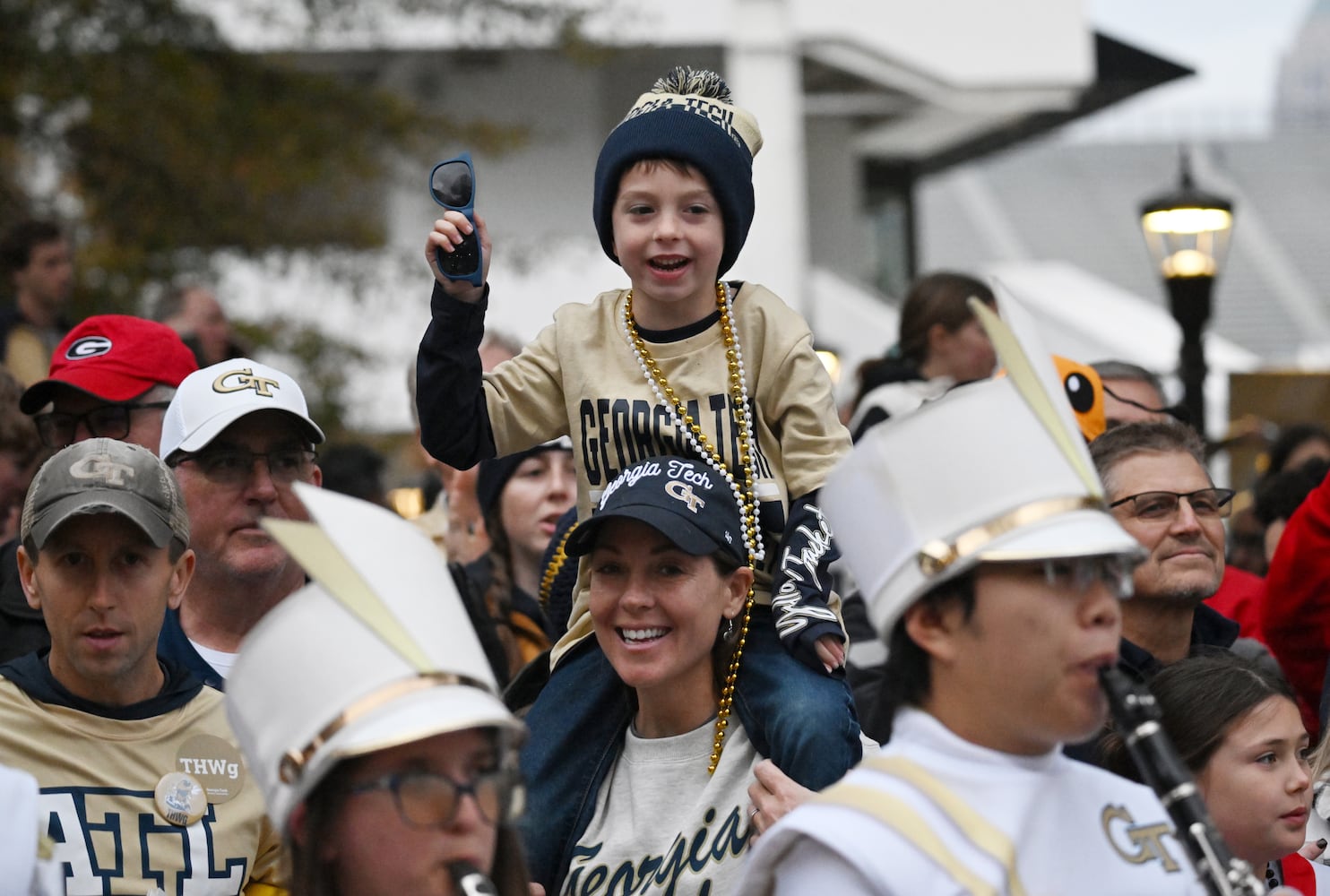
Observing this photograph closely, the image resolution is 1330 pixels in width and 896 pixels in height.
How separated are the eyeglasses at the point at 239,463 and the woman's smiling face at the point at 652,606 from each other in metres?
1.25

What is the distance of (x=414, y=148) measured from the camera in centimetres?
1587

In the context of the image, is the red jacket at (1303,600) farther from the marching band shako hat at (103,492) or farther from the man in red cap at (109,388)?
the man in red cap at (109,388)

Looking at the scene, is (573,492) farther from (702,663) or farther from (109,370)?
(702,663)

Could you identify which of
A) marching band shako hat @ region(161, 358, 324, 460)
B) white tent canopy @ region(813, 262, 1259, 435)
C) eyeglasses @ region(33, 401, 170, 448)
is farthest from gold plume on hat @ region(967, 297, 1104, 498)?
white tent canopy @ region(813, 262, 1259, 435)

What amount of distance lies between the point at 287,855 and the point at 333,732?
348 millimetres

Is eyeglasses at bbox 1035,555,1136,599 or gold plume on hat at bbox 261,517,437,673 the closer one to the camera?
gold plume on hat at bbox 261,517,437,673

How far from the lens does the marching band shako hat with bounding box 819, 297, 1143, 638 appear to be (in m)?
2.79

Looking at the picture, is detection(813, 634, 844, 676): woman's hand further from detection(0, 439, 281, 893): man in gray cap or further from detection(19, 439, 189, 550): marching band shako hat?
detection(19, 439, 189, 550): marching band shako hat

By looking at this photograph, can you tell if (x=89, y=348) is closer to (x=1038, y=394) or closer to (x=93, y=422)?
(x=93, y=422)

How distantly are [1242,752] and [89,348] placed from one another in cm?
345

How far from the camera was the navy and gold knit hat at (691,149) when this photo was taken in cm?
411

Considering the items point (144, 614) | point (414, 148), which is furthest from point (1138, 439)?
point (414, 148)

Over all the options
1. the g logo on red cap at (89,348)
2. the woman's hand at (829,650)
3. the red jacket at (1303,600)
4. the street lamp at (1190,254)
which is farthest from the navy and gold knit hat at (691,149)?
the street lamp at (1190,254)

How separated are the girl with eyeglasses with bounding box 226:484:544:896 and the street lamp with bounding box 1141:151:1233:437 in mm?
8114
